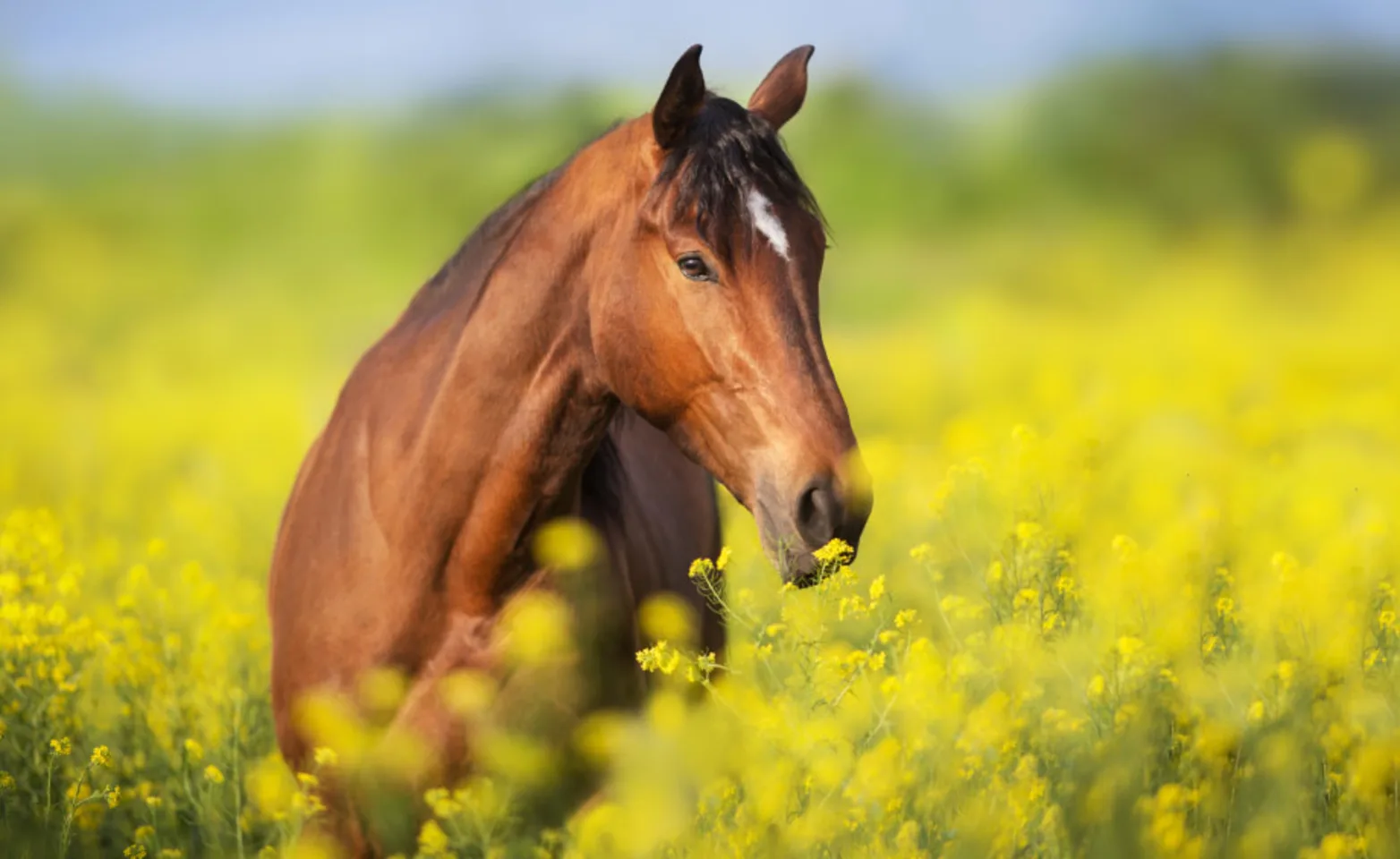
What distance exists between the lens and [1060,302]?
20062 millimetres

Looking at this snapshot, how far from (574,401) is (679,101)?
73cm

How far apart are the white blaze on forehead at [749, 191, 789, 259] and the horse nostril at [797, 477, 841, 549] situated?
0.51 meters

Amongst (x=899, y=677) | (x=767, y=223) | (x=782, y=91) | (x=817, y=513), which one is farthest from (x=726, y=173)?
(x=899, y=677)

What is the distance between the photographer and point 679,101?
321cm

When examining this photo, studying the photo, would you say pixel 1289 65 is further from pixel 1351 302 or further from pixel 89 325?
pixel 89 325

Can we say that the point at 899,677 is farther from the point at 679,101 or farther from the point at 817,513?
the point at 679,101

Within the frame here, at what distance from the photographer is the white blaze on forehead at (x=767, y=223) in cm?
312

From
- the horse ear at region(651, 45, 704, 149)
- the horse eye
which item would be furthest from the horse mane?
the horse eye

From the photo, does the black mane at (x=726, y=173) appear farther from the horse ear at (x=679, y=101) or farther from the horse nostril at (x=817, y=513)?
the horse nostril at (x=817, y=513)

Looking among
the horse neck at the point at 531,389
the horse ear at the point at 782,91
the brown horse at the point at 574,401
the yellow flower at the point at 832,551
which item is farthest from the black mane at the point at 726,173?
the yellow flower at the point at 832,551

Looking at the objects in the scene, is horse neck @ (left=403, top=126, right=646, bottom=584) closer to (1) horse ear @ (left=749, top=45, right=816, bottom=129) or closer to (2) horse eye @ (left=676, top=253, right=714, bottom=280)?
(2) horse eye @ (left=676, top=253, right=714, bottom=280)

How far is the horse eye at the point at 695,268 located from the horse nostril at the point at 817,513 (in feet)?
1.67

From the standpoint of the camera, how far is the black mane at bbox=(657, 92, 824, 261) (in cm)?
312

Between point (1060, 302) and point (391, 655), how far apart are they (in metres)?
17.7
